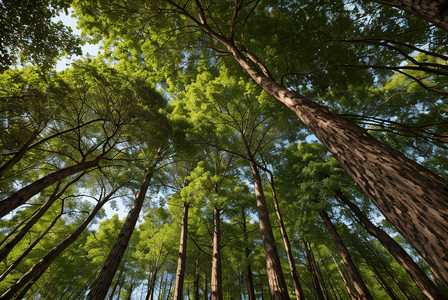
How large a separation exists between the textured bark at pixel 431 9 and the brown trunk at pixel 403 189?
1617 mm

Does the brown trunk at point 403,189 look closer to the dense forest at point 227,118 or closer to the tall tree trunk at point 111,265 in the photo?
the dense forest at point 227,118

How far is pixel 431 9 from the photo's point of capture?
1950 mm

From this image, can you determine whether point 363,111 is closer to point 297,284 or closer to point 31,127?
point 297,284

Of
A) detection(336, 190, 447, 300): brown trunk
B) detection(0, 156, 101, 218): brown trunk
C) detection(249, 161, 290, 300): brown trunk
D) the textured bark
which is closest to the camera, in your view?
the textured bark

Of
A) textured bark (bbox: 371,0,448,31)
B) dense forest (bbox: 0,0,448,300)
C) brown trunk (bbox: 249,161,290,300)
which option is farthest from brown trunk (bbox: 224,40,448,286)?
brown trunk (bbox: 249,161,290,300)

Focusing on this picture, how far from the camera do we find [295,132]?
10320 mm

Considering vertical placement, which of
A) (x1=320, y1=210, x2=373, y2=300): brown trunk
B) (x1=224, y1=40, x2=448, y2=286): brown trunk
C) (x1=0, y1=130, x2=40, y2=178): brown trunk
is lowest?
(x1=224, y1=40, x2=448, y2=286): brown trunk

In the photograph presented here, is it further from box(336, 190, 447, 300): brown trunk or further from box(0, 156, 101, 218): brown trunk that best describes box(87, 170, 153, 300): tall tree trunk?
box(336, 190, 447, 300): brown trunk

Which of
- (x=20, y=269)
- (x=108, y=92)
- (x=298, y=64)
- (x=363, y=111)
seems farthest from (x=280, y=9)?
(x=20, y=269)

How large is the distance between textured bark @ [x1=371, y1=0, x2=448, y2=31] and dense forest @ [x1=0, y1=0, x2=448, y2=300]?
0.01m

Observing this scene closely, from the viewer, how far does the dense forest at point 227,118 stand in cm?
208

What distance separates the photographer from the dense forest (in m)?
2.08

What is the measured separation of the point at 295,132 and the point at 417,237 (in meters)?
10.0

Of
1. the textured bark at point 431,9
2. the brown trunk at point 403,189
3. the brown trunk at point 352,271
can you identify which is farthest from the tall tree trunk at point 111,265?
the brown trunk at point 352,271
